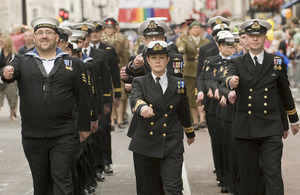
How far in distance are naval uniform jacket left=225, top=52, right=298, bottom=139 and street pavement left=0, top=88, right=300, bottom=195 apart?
2032 millimetres

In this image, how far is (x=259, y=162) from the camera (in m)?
9.08

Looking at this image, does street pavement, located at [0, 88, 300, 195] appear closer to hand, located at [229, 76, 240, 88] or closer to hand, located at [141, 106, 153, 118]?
hand, located at [229, 76, 240, 88]

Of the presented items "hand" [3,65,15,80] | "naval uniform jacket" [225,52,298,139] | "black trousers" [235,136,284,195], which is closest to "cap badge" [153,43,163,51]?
"naval uniform jacket" [225,52,298,139]

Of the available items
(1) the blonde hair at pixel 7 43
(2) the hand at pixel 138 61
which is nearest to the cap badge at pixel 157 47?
(2) the hand at pixel 138 61

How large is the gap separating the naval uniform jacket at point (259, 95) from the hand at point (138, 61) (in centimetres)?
94

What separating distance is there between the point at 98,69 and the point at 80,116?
3.03 m

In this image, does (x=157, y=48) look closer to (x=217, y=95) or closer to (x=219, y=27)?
(x=217, y=95)

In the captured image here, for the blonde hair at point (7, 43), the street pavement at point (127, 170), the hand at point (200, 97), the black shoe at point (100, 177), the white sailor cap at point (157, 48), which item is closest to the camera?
the white sailor cap at point (157, 48)

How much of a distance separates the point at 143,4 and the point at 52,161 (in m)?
18.9

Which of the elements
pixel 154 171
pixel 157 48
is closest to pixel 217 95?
pixel 157 48

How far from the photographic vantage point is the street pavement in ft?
37.0

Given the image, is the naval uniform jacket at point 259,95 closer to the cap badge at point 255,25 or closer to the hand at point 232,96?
the hand at point 232,96

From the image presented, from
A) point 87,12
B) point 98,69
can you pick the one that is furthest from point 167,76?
point 87,12

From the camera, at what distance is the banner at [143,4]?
1067 inches
